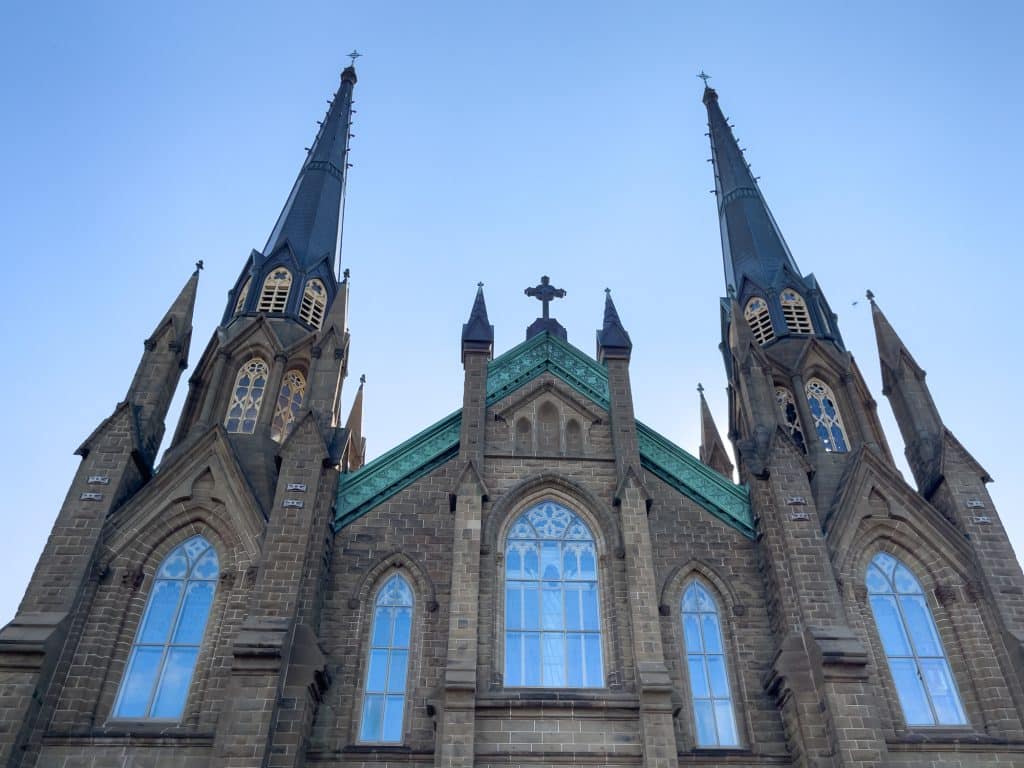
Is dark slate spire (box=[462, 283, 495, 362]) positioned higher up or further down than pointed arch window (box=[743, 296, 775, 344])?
further down

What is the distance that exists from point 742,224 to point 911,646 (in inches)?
589

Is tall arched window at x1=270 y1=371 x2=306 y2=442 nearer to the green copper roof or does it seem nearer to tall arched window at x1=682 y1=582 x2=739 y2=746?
the green copper roof

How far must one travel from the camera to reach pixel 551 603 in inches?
627

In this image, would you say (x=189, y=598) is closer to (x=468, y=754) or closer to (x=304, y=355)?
(x=468, y=754)

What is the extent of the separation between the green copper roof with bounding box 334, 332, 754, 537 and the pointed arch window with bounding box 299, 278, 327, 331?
597 centimetres

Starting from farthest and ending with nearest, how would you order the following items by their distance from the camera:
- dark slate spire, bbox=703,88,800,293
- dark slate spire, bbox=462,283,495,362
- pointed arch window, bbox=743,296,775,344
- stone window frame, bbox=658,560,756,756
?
1. dark slate spire, bbox=703,88,800,293
2. pointed arch window, bbox=743,296,775,344
3. dark slate spire, bbox=462,283,495,362
4. stone window frame, bbox=658,560,756,756

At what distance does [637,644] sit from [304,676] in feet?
16.6

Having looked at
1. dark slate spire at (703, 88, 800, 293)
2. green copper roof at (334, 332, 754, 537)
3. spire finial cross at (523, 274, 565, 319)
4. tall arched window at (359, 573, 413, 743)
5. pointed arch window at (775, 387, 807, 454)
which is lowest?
tall arched window at (359, 573, 413, 743)

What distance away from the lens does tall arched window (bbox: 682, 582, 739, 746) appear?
1500 cm

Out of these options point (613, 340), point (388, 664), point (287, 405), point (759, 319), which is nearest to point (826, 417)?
point (759, 319)

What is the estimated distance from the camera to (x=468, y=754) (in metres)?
13.4

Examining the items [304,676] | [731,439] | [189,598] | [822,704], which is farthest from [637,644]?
[731,439]

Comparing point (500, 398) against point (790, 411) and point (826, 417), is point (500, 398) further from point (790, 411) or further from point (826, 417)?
point (826, 417)

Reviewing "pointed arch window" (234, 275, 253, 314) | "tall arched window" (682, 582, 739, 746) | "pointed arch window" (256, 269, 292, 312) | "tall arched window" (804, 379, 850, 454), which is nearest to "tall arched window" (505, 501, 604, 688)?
"tall arched window" (682, 582, 739, 746)
